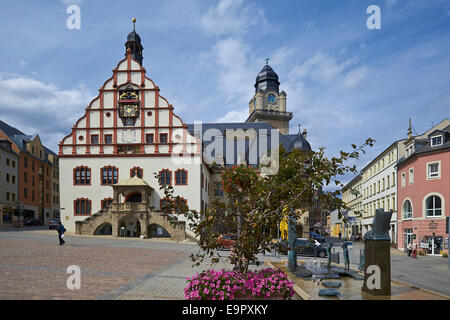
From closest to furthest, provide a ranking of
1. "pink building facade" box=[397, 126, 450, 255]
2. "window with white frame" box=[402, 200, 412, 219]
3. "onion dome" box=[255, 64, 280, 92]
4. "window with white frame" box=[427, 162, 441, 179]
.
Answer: "pink building facade" box=[397, 126, 450, 255], "window with white frame" box=[427, 162, 441, 179], "window with white frame" box=[402, 200, 412, 219], "onion dome" box=[255, 64, 280, 92]

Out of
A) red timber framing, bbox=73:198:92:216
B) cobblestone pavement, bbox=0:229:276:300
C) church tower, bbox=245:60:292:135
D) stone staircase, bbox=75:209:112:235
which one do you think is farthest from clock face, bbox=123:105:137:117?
church tower, bbox=245:60:292:135

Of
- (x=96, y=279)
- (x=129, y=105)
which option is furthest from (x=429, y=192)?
(x=129, y=105)

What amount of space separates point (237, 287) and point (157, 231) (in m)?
34.1

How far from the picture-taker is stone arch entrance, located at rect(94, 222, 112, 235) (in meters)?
37.6

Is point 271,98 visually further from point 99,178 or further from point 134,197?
point 99,178

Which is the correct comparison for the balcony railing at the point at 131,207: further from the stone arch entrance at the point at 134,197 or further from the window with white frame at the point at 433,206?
the window with white frame at the point at 433,206

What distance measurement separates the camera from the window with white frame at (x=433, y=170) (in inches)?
1261

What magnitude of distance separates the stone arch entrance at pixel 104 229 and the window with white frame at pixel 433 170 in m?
32.7

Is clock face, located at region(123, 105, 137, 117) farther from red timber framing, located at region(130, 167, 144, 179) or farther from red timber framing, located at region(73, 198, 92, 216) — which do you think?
red timber framing, located at region(73, 198, 92, 216)

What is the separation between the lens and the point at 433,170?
3278 centimetres

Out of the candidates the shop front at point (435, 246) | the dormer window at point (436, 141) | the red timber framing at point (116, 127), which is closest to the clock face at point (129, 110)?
the red timber framing at point (116, 127)
